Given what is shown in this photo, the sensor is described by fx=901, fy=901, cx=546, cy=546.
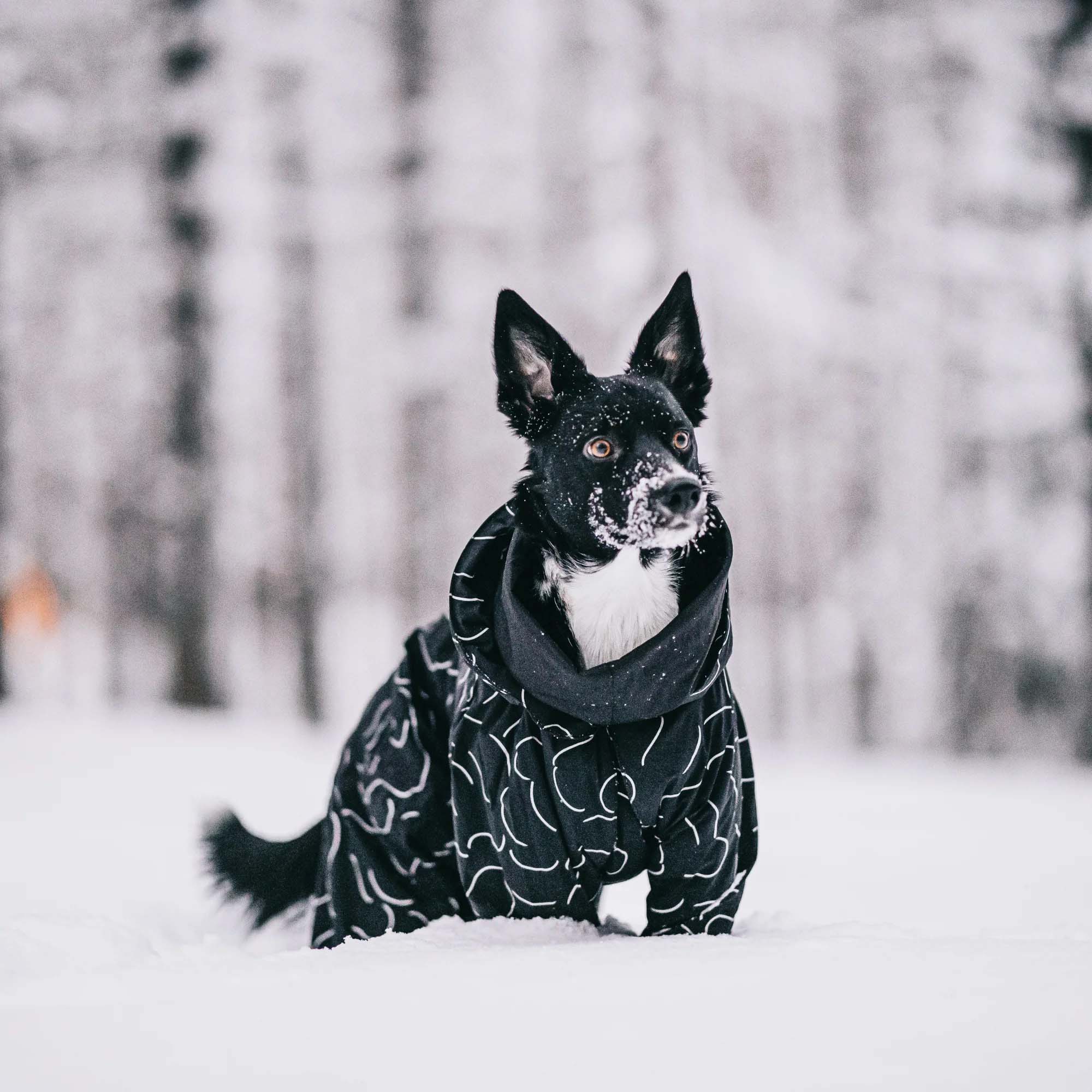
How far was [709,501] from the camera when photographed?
265 cm

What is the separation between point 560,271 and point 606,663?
733 centimetres

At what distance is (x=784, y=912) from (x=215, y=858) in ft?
6.19

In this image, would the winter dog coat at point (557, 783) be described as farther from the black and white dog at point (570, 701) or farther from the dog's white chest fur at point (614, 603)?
the dog's white chest fur at point (614, 603)

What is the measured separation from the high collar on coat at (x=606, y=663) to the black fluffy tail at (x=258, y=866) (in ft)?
3.57

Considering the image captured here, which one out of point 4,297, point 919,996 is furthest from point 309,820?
point 4,297

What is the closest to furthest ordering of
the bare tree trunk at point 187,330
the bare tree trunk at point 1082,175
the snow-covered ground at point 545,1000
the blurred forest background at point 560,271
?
1. the snow-covered ground at point 545,1000
2. the bare tree trunk at point 1082,175
3. the blurred forest background at point 560,271
4. the bare tree trunk at point 187,330

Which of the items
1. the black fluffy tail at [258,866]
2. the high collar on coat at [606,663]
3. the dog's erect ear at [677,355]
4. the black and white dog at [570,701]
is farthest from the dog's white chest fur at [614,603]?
the black fluffy tail at [258,866]

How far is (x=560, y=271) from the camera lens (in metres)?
9.08

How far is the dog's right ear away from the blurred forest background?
5496mm

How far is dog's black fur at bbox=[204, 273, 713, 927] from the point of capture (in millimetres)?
2514

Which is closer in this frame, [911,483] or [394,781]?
[394,781]

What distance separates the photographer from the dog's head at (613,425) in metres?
2.47

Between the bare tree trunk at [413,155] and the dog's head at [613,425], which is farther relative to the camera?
the bare tree trunk at [413,155]

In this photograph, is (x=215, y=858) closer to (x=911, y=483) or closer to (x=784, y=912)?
(x=784, y=912)
